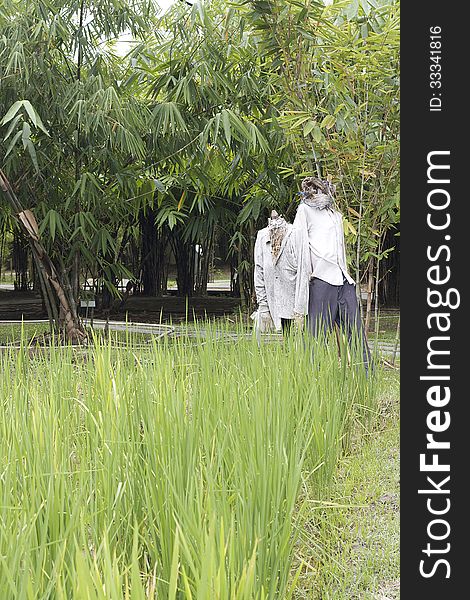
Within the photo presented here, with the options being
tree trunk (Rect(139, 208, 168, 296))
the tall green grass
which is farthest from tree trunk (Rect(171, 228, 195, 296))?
the tall green grass

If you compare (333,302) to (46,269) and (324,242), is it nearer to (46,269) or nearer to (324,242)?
(324,242)

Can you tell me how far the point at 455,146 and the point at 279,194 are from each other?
Answer: 4827 millimetres

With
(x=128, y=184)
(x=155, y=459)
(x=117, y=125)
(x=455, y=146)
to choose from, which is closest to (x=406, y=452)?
(x=155, y=459)

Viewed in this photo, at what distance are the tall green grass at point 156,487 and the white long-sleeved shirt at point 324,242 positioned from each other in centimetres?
146

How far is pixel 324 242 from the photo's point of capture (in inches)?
146

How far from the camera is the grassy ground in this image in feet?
5.61

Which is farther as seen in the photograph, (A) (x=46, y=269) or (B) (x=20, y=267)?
(B) (x=20, y=267)

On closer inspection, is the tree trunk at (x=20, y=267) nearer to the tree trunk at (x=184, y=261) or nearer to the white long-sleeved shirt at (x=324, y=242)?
the tree trunk at (x=184, y=261)

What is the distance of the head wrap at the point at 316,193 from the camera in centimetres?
371

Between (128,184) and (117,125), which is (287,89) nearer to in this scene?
(117,125)

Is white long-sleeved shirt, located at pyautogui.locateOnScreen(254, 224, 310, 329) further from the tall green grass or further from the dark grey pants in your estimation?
the tall green grass

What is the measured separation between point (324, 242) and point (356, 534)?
6.26ft

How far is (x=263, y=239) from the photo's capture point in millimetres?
4836

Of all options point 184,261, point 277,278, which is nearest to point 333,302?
point 277,278
